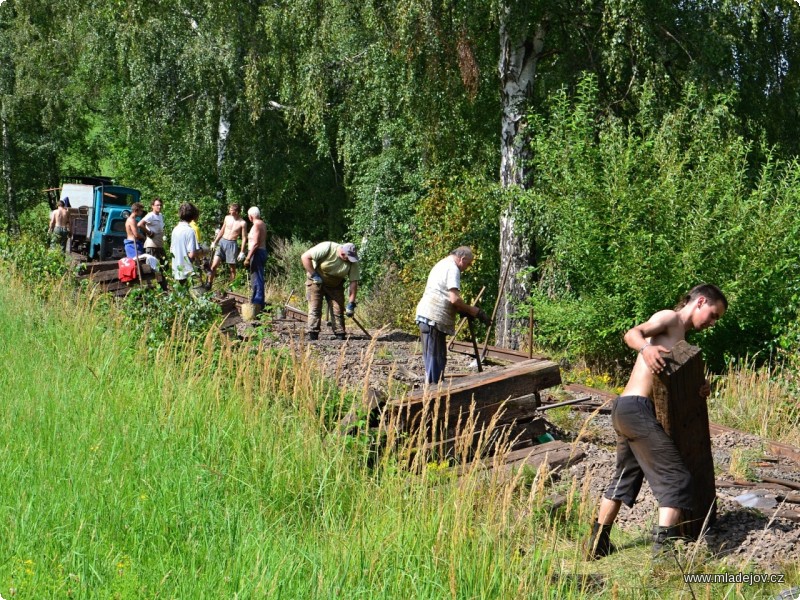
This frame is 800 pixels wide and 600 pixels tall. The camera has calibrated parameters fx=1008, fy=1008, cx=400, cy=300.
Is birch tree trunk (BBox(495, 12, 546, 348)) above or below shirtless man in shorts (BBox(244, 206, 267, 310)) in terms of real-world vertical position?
above

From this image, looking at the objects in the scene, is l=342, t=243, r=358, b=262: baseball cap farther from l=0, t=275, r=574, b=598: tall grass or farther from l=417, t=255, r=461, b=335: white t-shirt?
l=0, t=275, r=574, b=598: tall grass

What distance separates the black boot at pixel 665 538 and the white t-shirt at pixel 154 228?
36.4 feet

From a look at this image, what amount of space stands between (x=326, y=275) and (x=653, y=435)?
8.64m

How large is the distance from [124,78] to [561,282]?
585 inches

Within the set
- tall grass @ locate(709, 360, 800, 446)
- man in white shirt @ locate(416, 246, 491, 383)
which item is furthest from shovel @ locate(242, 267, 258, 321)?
tall grass @ locate(709, 360, 800, 446)

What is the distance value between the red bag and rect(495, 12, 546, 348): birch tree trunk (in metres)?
5.52

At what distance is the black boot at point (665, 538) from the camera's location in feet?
18.5

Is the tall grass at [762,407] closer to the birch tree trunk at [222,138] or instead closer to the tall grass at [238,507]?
the tall grass at [238,507]

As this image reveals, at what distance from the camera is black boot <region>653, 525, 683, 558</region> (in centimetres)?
564

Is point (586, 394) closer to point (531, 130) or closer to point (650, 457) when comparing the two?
point (650, 457)

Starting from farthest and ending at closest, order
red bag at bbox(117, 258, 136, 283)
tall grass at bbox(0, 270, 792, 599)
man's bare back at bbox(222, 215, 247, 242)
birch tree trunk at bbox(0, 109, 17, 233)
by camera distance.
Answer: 1. birch tree trunk at bbox(0, 109, 17, 233)
2. man's bare back at bbox(222, 215, 247, 242)
3. red bag at bbox(117, 258, 136, 283)
4. tall grass at bbox(0, 270, 792, 599)

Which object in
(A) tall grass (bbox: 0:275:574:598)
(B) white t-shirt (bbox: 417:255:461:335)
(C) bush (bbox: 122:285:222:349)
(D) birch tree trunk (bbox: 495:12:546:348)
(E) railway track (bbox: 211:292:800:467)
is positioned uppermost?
(D) birch tree trunk (bbox: 495:12:546:348)

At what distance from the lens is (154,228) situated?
15555 mm

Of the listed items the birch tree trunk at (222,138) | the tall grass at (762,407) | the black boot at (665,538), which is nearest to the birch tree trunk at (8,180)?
the birch tree trunk at (222,138)
